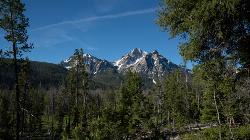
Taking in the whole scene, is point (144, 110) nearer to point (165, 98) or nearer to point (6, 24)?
point (165, 98)

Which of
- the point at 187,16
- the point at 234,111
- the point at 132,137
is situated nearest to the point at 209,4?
the point at 187,16

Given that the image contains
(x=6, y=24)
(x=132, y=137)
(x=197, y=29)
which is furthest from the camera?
(x=132, y=137)

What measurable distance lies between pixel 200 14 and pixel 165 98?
65.5 meters

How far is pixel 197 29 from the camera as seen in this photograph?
669 inches

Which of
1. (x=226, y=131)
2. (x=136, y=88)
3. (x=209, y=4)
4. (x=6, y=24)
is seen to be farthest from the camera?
(x=136, y=88)

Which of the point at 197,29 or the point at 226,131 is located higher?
the point at 197,29

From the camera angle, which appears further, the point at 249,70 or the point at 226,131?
the point at 226,131

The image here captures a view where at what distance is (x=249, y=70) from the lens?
17.6m

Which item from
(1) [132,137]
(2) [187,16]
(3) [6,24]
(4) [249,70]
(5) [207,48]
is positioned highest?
(3) [6,24]

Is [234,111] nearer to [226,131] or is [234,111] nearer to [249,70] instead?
[226,131]

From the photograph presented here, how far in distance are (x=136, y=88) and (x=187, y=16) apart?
140 feet

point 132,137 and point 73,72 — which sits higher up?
point 73,72

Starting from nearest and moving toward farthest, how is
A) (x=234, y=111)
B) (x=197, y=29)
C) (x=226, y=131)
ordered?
(x=197, y=29) < (x=226, y=131) < (x=234, y=111)

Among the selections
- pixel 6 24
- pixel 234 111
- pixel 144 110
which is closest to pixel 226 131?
pixel 234 111
